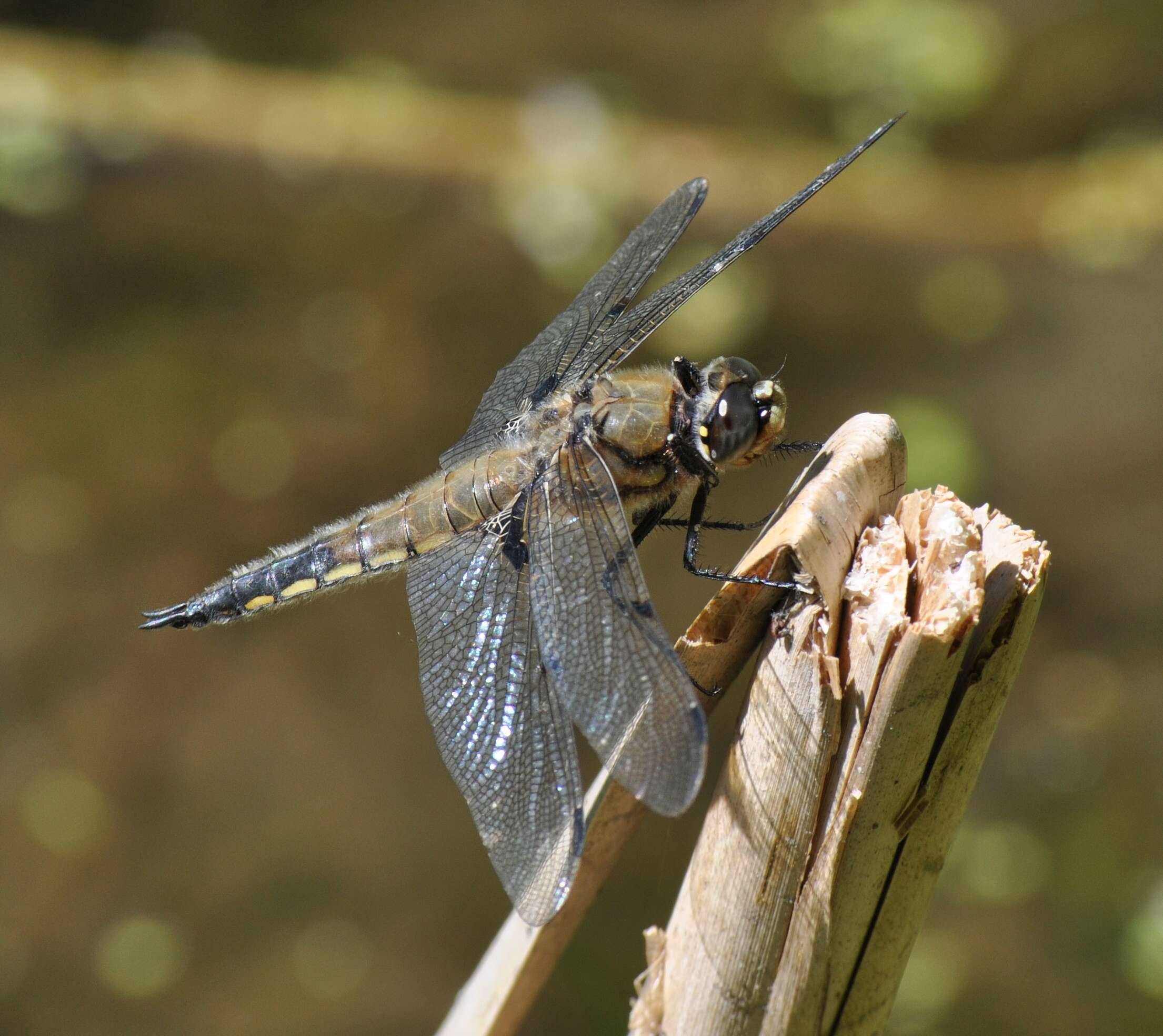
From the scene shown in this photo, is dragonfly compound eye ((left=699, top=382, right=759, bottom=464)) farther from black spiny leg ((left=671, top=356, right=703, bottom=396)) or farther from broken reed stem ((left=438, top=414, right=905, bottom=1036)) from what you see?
broken reed stem ((left=438, top=414, right=905, bottom=1036))

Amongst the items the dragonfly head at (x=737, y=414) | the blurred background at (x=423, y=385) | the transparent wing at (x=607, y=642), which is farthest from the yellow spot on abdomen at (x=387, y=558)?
the blurred background at (x=423, y=385)

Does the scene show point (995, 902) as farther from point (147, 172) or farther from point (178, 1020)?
point (147, 172)

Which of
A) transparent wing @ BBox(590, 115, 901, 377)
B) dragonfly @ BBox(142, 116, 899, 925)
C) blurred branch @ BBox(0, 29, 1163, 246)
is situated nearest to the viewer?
dragonfly @ BBox(142, 116, 899, 925)

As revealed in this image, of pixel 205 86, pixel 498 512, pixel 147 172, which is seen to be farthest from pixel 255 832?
pixel 205 86

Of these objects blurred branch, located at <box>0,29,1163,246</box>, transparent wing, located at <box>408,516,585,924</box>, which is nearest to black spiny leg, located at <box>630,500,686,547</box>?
transparent wing, located at <box>408,516,585,924</box>

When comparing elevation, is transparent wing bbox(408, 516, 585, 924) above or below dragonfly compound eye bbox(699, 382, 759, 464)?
below

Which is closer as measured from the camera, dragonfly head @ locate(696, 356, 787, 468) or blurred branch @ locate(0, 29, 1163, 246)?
dragonfly head @ locate(696, 356, 787, 468)

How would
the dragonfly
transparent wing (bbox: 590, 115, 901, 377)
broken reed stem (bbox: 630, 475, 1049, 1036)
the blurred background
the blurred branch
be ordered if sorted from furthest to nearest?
1. the blurred branch
2. the blurred background
3. transparent wing (bbox: 590, 115, 901, 377)
4. the dragonfly
5. broken reed stem (bbox: 630, 475, 1049, 1036)

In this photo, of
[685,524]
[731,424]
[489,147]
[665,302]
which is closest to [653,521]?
[685,524]
